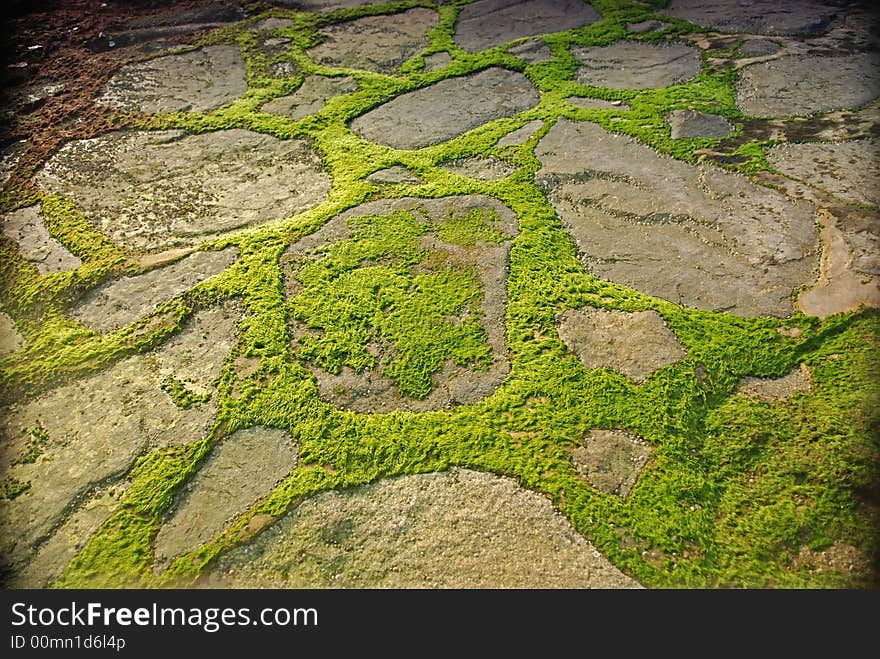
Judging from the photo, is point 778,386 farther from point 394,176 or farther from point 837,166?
point 394,176

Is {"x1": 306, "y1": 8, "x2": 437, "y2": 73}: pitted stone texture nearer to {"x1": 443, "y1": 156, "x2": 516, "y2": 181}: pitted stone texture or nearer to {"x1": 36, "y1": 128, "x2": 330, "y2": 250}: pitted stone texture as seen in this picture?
{"x1": 36, "y1": 128, "x2": 330, "y2": 250}: pitted stone texture

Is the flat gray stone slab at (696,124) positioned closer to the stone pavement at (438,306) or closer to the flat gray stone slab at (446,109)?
the stone pavement at (438,306)

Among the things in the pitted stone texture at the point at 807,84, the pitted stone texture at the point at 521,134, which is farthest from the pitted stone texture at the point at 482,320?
the pitted stone texture at the point at 807,84

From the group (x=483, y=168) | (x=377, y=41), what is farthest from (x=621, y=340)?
(x=377, y=41)

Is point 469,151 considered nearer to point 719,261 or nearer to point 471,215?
point 471,215

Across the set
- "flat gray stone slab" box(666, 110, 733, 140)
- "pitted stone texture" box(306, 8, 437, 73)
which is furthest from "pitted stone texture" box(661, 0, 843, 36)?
"pitted stone texture" box(306, 8, 437, 73)

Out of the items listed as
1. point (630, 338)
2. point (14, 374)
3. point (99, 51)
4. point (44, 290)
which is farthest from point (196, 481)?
point (99, 51)
